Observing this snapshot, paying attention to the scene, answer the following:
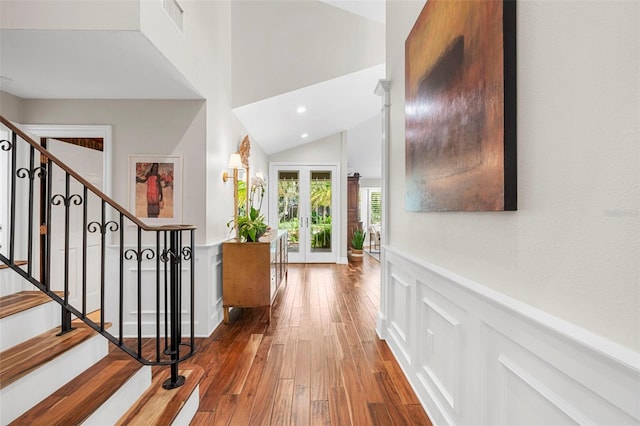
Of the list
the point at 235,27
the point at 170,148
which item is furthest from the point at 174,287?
the point at 235,27

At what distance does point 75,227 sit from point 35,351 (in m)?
2.38

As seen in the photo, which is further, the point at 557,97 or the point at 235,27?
the point at 235,27

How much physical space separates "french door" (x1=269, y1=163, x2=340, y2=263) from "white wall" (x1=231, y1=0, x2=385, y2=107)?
309cm

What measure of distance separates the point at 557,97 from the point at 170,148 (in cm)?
309

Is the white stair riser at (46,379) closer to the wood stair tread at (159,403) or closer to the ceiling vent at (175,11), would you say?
the wood stair tread at (159,403)

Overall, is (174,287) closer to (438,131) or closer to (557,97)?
(438,131)

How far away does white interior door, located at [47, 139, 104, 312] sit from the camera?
11.2 ft

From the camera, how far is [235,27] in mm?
4113

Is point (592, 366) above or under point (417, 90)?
under

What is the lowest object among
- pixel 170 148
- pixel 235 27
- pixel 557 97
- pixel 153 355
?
pixel 153 355

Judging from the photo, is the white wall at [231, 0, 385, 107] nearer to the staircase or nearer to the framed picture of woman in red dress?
the framed picture of woman in red dress

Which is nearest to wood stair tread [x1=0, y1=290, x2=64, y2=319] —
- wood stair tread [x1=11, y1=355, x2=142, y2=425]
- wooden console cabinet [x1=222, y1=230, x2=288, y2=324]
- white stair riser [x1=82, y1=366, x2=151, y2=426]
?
wood stair tread [x1=11, y1=355, x2=142, y2=425]

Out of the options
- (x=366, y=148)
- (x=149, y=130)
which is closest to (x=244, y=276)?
(x=149, y=130)

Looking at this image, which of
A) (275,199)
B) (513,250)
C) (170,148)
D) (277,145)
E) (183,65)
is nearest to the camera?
(513,250)
